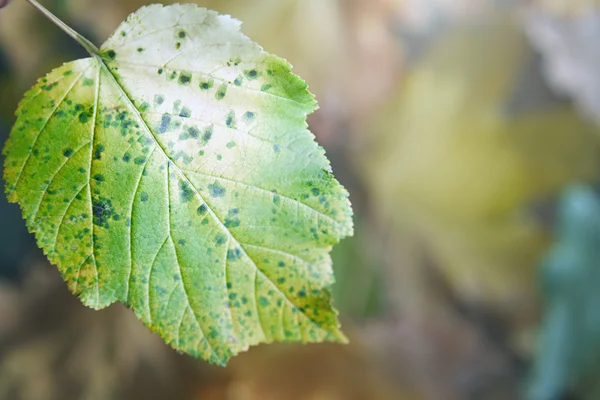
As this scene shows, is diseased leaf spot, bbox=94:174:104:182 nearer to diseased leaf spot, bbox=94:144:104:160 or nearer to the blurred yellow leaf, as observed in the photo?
diseased leaf spot, bbox=94:144:104:160

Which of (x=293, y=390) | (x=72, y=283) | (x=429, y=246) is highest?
(x=429, y=246)

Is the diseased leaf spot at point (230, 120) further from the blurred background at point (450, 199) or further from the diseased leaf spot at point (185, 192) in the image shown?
the blurred background at point (450, 199)

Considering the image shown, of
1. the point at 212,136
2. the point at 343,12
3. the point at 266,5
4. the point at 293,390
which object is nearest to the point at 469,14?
the point at 343,12

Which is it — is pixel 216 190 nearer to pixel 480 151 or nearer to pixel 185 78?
pixel 185 78

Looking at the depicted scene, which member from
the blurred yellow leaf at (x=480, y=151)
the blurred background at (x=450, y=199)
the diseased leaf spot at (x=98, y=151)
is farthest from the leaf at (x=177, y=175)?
the blurred yellow leaf at (x=480, y=151)

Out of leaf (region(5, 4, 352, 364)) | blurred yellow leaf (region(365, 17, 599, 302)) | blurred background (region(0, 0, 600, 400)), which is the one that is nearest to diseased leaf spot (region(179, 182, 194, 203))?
leaf (region(5, 4, 352, 364))

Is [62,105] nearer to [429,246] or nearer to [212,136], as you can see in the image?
[212,136]

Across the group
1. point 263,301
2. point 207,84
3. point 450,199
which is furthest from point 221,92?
point 450,199

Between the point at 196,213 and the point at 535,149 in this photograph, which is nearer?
the point at 196,213

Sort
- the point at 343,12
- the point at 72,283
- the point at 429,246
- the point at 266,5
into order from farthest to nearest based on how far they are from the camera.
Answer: the point at 429,246, the point at 343,12, the point at 266,5, the point at 72,283
